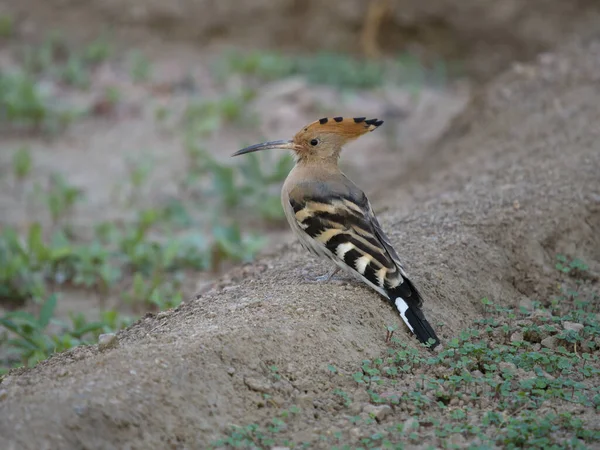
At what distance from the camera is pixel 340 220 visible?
13.1 feet

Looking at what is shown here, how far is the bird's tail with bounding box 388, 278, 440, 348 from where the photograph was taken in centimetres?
367

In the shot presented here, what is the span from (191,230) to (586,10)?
6.01m

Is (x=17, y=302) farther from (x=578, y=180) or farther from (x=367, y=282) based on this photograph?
(x=578, y=180)

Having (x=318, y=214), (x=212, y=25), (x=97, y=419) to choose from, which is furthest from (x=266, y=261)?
(x=212, y=25)

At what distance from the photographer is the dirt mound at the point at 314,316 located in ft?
9.71

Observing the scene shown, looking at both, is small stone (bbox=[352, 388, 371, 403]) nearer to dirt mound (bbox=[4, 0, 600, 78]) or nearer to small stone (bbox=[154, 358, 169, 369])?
small stone (bbox=[154, 358, 169, 369])

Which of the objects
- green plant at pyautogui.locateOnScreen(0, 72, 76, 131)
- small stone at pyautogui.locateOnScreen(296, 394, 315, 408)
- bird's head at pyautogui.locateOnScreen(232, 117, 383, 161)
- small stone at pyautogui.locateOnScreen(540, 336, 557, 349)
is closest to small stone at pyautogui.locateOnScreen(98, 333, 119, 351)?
small stone at pyautogui.locateOnScreen(296, 394, 315, 408)

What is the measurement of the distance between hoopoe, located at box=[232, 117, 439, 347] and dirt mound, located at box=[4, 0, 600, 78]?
6566 mm

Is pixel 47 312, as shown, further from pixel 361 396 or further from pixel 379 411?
pixel 379 411

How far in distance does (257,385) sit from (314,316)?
505 millimetres

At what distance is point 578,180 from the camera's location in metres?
5.16

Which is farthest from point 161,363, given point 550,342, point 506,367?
point 550,342

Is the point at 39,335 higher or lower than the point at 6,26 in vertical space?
lower

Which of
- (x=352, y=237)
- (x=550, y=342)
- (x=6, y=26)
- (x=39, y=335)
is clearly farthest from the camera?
(x=6, y=26)
